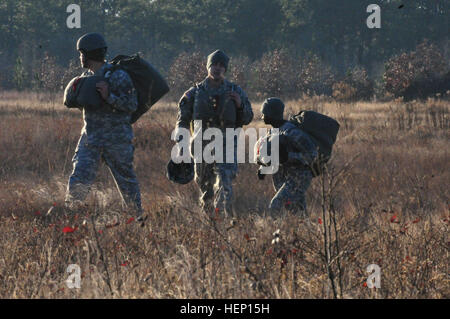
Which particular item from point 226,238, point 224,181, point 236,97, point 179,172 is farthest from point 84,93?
point 226,238

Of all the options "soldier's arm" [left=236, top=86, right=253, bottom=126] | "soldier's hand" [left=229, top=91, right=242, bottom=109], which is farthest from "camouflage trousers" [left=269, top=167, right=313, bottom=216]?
"soldier's hand" [left=229, top=91, right=242, bottom=109]

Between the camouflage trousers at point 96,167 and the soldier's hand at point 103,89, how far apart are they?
1.51 feet

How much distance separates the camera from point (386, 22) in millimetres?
51594

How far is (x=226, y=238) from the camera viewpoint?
13.4 feet

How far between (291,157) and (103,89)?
69.8 inches

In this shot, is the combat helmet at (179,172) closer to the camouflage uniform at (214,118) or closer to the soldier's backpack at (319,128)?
the camouflage uniform at (214,118)

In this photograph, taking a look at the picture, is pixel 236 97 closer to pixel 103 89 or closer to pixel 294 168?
pixel 294 168

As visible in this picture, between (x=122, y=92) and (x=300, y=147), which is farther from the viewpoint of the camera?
(x=300, y=147)

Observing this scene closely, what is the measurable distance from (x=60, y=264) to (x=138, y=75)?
6.98 feet

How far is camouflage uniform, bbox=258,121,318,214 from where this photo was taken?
586 centimetres

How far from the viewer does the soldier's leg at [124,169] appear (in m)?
5.80
